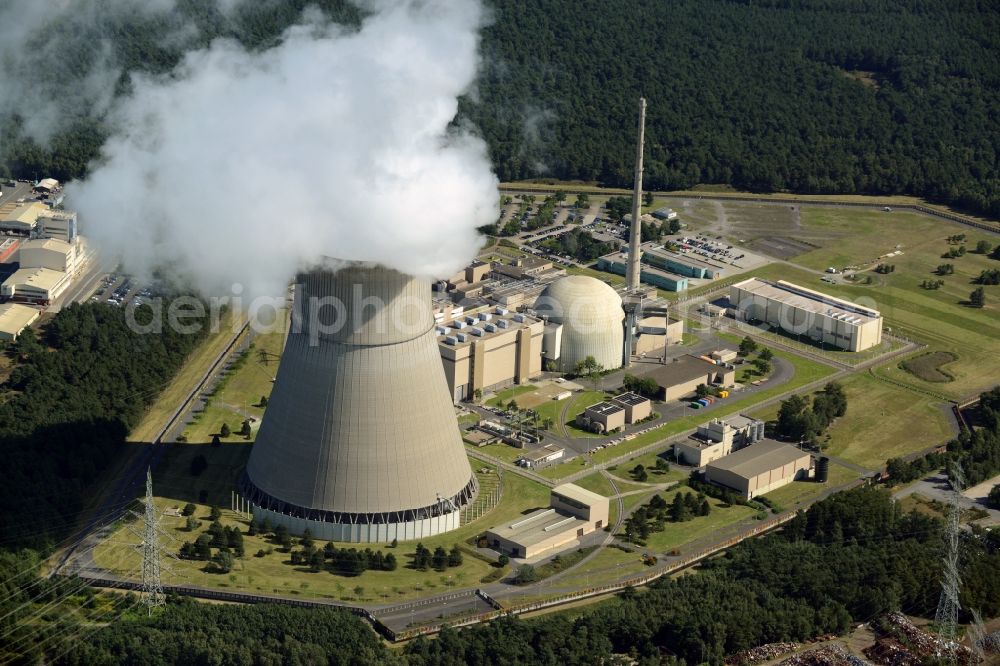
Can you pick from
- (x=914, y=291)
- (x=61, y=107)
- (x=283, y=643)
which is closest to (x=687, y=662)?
(x=283, y=643)

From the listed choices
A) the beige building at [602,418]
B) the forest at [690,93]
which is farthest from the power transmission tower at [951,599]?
the forest at [690,93]

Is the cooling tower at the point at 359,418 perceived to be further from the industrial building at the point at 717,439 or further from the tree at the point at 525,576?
the industrial building at the point at 717,439

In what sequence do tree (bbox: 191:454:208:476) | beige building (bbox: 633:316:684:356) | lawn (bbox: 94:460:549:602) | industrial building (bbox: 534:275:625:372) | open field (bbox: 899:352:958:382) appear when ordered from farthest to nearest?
beige building (bbox: 633:316:684:356) → open field (bbox: 899:352:958:382) → industrial building (bbox: 534:275:625:372) → tree (bbox: 191:454:208:476) → lawn (bbox: 94:460:549:602)

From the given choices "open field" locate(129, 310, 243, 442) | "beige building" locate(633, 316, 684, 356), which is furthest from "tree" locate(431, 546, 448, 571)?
"beige building" locate(633, 316, 684, 356)

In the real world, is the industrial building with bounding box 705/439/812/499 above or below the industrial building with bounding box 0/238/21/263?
below

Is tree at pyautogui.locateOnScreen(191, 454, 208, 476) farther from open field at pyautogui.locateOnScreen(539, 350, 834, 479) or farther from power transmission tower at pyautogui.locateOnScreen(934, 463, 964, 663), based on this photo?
power transmission tower at pyautogui.locateOnScreen(934, 463, 964, 663)

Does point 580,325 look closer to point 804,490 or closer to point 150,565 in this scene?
point 804,490

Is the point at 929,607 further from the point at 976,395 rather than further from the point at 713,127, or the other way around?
the point at 713,127
